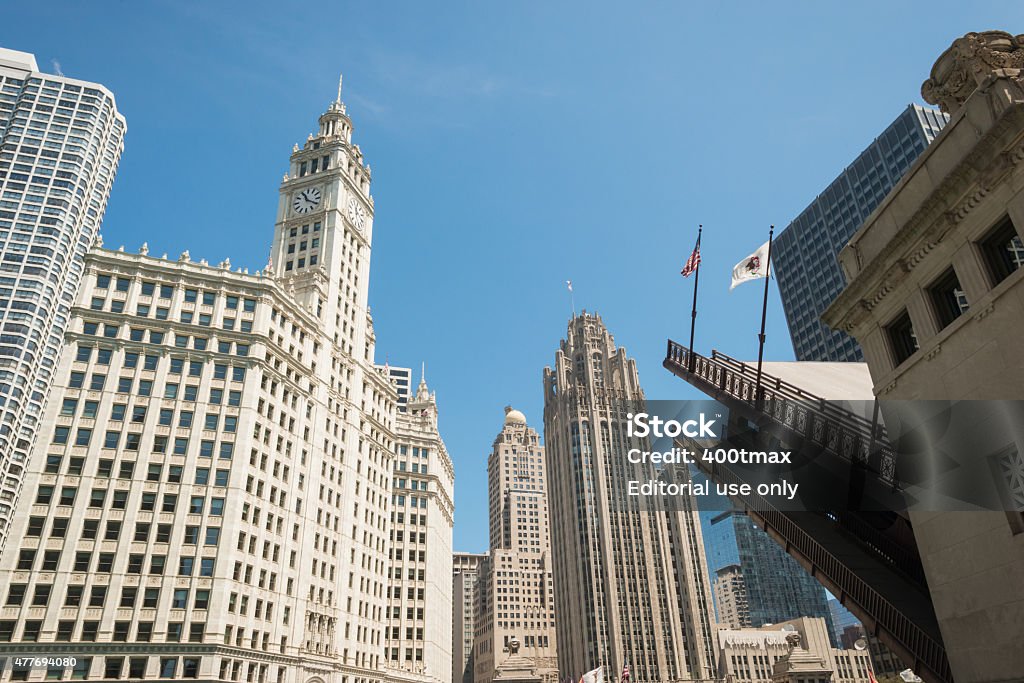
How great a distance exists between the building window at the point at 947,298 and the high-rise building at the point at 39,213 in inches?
4293

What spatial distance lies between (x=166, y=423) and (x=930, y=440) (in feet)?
203

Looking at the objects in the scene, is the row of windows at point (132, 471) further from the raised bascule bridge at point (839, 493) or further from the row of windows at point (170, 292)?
the raised bascule bridge at point (839, 493)

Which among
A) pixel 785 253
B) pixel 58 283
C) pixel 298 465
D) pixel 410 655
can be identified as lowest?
pixel 410 655

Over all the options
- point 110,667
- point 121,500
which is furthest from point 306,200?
point 110,667

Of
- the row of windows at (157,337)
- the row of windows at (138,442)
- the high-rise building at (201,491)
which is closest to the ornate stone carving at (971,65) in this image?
the high-rise building at (201,491)

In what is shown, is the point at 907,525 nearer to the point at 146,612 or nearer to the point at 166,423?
the point at 146,612

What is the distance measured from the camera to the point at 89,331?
63125 mm

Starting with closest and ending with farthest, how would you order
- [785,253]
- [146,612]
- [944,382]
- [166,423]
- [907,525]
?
[944,382] < [907,525] < [146,612] < [166,423] < [785,253]

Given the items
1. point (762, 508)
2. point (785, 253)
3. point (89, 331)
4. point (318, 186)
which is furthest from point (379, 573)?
point (785, 253)

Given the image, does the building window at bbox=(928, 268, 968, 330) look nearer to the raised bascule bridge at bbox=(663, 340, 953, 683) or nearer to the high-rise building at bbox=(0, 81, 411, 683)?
the raised bascule bridge at bbox=(663, 340, 953, 683)

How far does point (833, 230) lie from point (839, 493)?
132 metres

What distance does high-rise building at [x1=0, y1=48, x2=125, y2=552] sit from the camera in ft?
340

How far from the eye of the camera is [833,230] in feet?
460

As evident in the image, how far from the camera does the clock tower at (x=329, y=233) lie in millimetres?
84625
